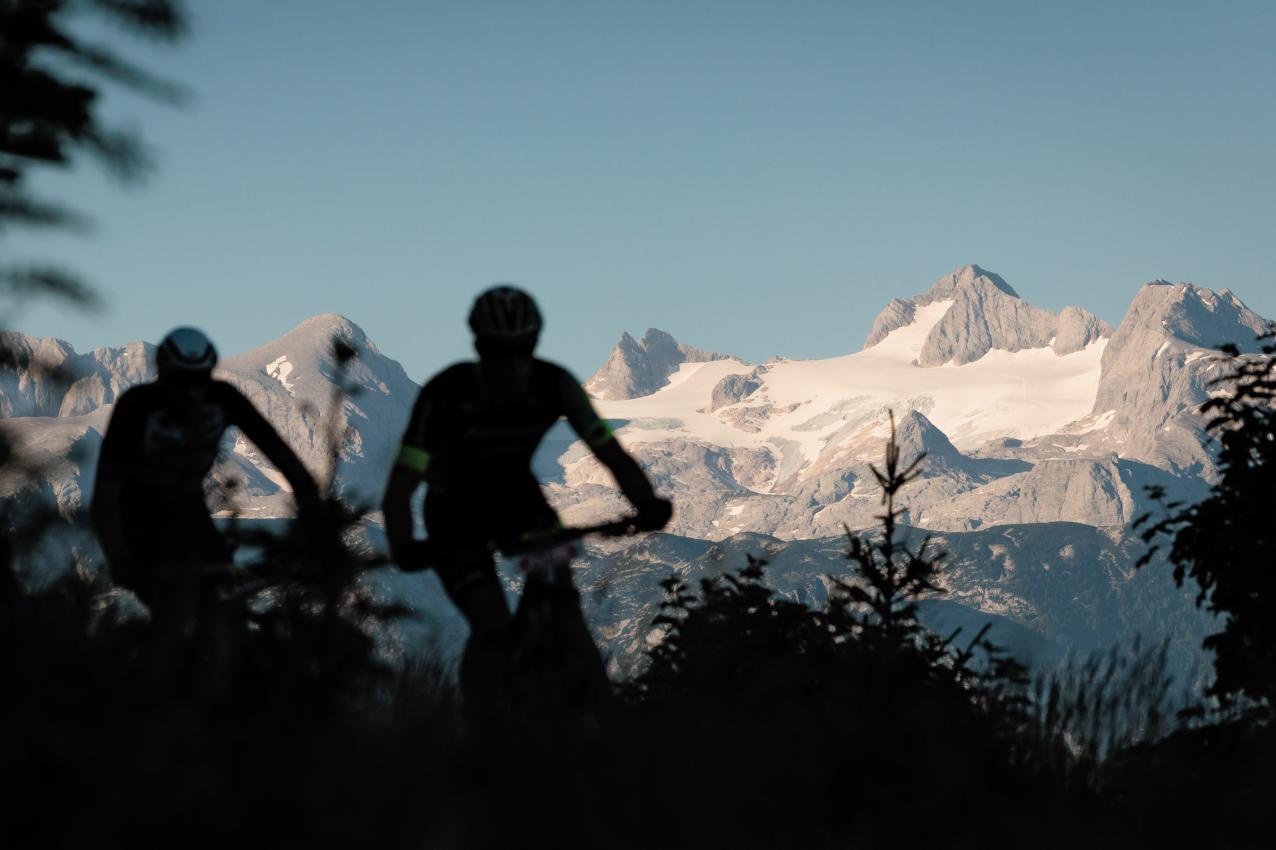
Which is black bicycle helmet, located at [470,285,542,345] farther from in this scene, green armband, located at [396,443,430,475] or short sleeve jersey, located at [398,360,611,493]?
green armband, located at [396,443,430,475]

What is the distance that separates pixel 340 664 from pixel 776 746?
1.62m

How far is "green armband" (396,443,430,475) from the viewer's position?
6.63 metres

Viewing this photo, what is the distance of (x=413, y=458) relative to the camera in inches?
262

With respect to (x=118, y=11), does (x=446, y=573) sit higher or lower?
lower

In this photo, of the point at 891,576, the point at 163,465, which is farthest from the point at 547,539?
the point at 891,576

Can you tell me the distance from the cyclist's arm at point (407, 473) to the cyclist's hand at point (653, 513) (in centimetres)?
91

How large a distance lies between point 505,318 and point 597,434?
0.68 m

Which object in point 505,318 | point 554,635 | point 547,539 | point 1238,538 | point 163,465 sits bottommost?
point 554,635

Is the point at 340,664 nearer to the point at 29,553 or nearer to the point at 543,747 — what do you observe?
the point at 543,747

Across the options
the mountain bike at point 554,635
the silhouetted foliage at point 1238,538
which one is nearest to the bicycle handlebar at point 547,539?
the mountain bike at point 554,635

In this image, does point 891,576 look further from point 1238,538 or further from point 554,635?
point 554,635

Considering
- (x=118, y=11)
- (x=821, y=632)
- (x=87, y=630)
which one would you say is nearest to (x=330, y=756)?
(x=87, y=630)

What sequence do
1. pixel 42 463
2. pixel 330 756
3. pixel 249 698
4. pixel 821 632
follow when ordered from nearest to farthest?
pixel 330 756, pixel 249 698, pixel 42 463, pixel 821 632

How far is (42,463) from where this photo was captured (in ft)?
21.3
